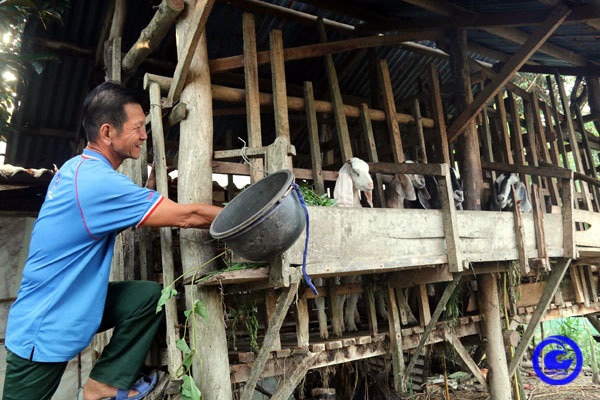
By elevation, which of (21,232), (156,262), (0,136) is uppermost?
(0,136)

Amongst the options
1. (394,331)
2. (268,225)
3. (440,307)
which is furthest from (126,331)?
(440,307)

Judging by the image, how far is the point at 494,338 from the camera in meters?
5.57

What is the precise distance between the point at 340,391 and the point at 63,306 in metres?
5.19

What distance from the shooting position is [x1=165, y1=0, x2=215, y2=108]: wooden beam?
299 cm

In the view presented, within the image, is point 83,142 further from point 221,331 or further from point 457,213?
point 457,213

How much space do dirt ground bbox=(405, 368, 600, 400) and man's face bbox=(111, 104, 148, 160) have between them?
6.10m

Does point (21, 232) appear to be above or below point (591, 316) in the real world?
above

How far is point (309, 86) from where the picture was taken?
4.27 metres

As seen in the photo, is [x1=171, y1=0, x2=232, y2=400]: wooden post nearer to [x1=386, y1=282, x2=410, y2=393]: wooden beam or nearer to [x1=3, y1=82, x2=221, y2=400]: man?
[x1=3, y1=82, x2=221, y2=400]: man

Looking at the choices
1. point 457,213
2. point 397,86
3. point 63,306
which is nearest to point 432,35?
point 397,86

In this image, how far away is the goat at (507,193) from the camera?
5.32 metres

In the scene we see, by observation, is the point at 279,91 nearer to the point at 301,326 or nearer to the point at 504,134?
the point at 301,326

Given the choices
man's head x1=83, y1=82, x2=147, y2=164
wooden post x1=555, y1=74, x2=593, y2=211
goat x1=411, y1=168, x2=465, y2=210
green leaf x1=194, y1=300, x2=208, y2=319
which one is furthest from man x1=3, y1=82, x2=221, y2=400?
wooden post x1=555, y1=74, x2=593, y2=211

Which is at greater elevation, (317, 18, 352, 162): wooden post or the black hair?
(317, 18, 352, 162): wooden post
